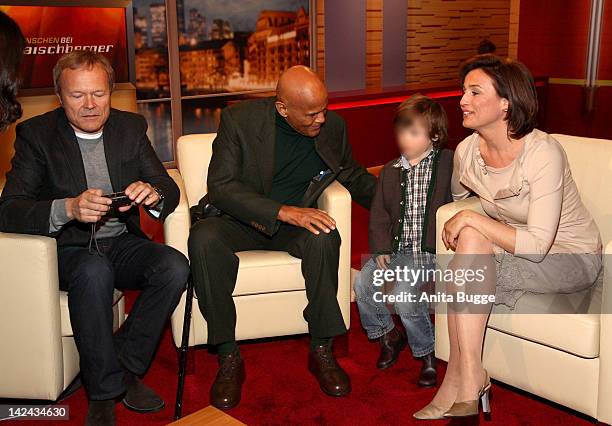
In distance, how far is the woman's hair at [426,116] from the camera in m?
2.96

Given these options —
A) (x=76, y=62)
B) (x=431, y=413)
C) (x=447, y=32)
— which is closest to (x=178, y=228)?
(x=76, y=62)

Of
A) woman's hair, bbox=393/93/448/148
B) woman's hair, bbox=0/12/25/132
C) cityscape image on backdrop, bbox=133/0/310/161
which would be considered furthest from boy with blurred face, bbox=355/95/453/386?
cityscape image on backdrop, bbox=133/0/310/161

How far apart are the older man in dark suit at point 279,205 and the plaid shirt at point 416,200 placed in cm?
31

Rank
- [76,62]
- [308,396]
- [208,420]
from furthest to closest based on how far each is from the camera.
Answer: [308,396], [76,62], [208,420]

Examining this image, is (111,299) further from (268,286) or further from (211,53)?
(211,53)

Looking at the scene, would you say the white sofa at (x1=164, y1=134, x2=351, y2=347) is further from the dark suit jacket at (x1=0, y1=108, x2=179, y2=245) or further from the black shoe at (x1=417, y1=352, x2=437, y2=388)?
the black shoe at (x1=417, y1=352, x2=437, y2=388)

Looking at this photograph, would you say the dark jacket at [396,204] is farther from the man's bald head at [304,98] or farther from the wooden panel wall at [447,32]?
the wooden panel wall at [447,32]

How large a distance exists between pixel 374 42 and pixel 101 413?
6.63m

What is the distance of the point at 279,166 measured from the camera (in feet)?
10.8

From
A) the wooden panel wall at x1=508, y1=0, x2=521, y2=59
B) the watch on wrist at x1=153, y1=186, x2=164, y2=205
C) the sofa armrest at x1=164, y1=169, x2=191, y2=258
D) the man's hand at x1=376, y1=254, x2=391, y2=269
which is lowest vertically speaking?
the man's hand at x1=376, y1=254, x2=391, y2=269

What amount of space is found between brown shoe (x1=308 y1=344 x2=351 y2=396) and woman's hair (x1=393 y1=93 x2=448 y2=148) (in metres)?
0.95

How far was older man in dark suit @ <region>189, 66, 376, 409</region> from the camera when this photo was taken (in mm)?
2971

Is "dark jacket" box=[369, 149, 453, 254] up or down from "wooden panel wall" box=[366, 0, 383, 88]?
down

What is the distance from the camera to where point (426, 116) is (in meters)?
2.95
